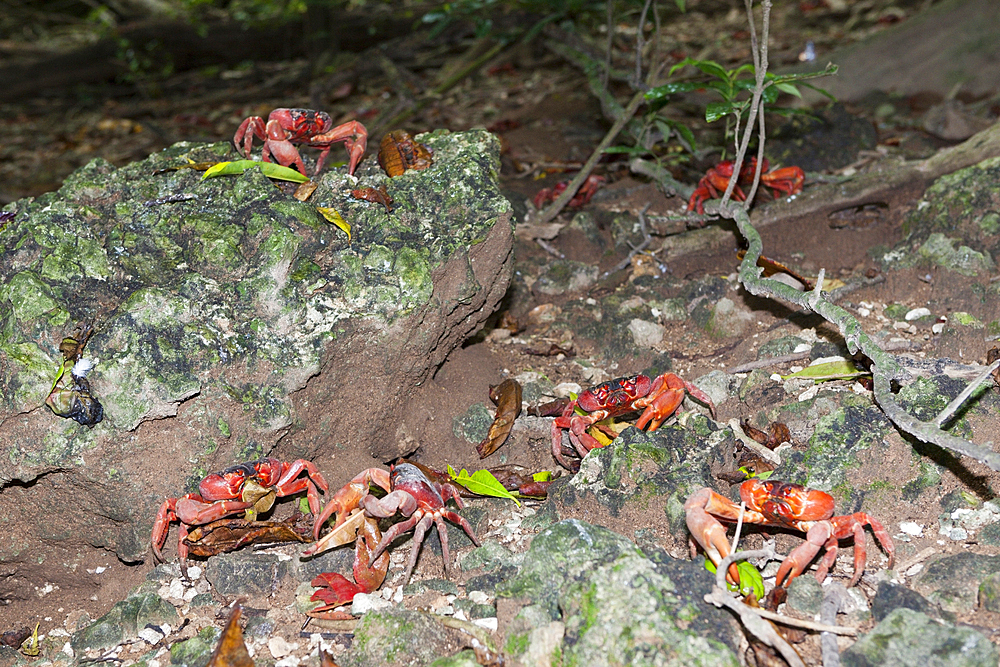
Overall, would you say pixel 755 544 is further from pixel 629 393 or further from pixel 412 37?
pixel 412 37

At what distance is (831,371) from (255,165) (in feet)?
9.94

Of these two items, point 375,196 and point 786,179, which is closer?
point 375,196

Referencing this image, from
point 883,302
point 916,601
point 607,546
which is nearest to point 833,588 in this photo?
point 916,601

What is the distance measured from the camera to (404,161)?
4.24 m

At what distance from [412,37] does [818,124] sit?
19.3 feet

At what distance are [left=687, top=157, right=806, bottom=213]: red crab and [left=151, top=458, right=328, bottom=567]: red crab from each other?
3.64 metres

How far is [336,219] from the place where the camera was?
3.81 metres

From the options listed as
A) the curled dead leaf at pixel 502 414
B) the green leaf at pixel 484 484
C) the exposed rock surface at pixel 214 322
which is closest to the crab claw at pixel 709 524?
the green leaf at pixel 484 484

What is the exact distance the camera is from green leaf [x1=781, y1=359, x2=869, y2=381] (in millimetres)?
3900

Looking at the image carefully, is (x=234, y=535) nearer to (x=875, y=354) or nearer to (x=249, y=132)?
(x=249, y=132)

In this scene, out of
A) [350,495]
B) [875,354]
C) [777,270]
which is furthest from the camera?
[777,270]

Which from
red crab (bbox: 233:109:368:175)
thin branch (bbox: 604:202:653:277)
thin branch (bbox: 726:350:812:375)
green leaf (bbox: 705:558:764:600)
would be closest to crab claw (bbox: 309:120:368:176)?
red crab (bbox: 233:109:368:175)

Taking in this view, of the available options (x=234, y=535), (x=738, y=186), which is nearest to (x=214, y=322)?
(x=234, y=535)

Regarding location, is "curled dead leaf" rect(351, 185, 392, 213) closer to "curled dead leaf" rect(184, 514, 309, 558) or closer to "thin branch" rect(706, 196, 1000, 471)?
"curled dead leaf" rect(184, 514, 309, 558)
